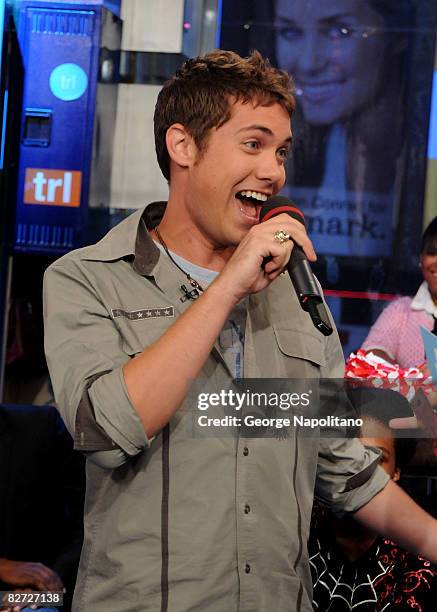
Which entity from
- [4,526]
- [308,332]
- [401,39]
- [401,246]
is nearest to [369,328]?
[401,246]

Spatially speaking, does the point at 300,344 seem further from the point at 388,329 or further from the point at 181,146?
the point at 388,329

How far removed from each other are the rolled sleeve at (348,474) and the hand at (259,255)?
35 cm

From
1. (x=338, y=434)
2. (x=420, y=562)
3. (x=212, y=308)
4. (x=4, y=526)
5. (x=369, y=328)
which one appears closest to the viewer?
(x=212, y=308)

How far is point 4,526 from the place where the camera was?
265 centimetres

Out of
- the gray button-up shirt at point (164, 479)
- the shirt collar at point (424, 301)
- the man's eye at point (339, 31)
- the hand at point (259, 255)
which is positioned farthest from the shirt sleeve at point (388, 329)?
the hand at point (259, 255)

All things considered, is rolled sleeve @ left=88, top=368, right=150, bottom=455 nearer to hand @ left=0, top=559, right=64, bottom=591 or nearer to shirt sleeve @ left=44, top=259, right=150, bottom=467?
shirt sleeve @ left=44, top=259, right=150, bottom=467

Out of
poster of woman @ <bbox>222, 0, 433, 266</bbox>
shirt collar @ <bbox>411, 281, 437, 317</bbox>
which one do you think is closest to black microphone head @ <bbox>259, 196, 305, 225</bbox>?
shirt collar @ <bbox>411, 281, 437, 317</bbox>

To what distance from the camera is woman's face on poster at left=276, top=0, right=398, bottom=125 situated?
3439 millimetres

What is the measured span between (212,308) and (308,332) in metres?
0.27

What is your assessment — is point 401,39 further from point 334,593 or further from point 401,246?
point 334,593

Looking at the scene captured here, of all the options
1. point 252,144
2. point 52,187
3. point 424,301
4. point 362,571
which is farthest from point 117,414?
point 52,187

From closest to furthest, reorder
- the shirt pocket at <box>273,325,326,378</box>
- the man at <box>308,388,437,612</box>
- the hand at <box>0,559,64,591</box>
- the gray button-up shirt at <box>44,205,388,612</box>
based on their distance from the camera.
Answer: the gray button-up shirt at <box>44,205,388,612</box> < the shirt pocket at <box>273,325,326,378</box> < the man at <box>308,388,437,612</box> < the hand at <box>0,559,64,591</box>

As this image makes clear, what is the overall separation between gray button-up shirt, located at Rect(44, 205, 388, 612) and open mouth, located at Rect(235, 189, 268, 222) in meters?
0.18

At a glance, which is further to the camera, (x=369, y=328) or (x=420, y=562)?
(x=369, y=328)
